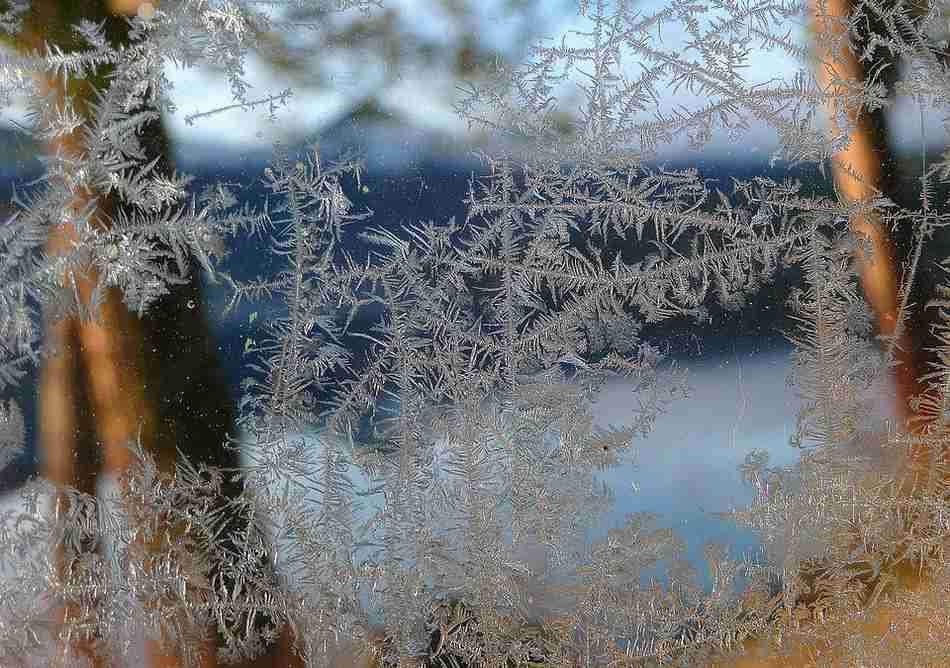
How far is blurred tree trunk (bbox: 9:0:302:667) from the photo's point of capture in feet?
1.31

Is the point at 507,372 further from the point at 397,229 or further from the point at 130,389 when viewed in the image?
the point at 130,389

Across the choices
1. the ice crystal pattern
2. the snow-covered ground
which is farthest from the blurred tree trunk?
the snow-covered ground

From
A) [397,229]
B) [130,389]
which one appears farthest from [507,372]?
[130,389]

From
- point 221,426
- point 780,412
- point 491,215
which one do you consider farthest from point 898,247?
point 221,426

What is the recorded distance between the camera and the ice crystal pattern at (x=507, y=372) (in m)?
0.41

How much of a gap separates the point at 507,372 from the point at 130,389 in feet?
0.72

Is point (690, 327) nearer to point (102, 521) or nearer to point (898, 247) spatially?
point (898, 247)

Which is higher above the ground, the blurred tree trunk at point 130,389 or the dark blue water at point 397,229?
the dark blue water at point 397,229

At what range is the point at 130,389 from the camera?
41cm

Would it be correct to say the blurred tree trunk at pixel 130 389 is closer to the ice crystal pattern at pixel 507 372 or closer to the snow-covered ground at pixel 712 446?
the ice crystal pattern at pixel 507 372

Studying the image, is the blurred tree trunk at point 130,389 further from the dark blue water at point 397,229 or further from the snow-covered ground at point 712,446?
the snow-covered ground at point 712,446

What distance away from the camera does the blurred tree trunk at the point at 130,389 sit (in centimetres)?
40

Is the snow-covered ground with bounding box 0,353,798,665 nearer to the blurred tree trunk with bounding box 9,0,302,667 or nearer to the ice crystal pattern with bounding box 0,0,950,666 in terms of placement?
the ice crystal pattern with bounding box 0,0,950,666

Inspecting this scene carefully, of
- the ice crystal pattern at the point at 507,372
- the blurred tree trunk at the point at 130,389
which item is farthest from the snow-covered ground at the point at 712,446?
the blurred tree trunk at the point at 130,389
